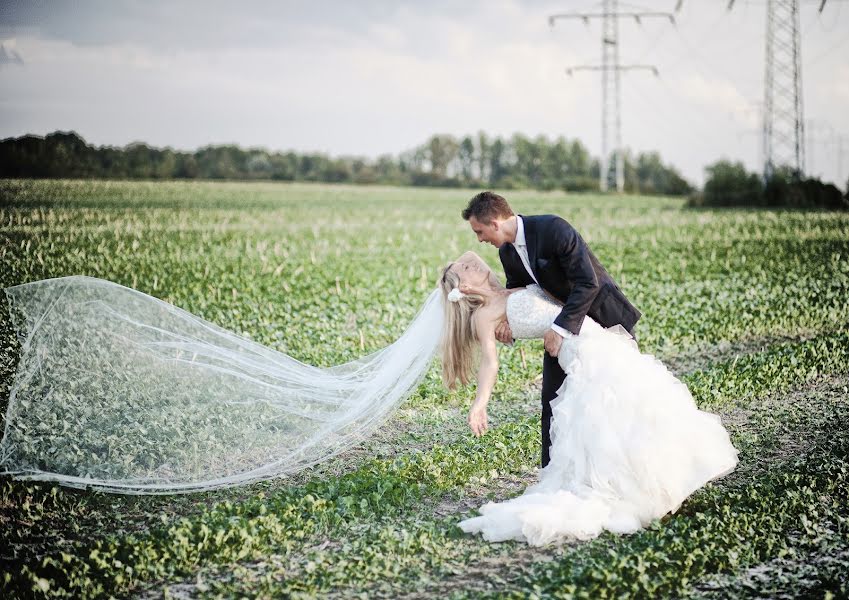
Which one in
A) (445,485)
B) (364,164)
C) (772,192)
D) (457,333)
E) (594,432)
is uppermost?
(364,164)

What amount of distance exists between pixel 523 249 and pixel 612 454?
160 centimetres

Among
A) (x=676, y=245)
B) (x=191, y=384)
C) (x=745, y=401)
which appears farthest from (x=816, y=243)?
(x=191, y=384)

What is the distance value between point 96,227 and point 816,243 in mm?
21856

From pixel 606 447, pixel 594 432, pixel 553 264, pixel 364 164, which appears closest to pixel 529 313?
pixel 553 264

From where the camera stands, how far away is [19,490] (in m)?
6.09

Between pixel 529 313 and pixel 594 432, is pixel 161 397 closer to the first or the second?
pixel 529 313

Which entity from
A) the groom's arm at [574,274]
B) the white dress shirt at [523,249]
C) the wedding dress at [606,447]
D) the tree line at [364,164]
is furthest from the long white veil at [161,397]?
the tree line at [364,164]

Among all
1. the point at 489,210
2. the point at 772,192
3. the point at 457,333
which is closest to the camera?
the point at 489,210

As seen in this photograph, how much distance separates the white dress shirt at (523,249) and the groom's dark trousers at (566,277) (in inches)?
1.1

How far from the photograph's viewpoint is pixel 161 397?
6.24 m

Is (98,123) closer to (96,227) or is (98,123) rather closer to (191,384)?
(96,227)

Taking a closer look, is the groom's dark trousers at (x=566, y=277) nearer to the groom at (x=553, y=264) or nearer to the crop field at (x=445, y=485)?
the groom at (x=553, y=264)

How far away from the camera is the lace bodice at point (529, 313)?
18.9ft

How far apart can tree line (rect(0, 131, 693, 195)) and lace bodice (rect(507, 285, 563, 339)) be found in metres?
23.6
